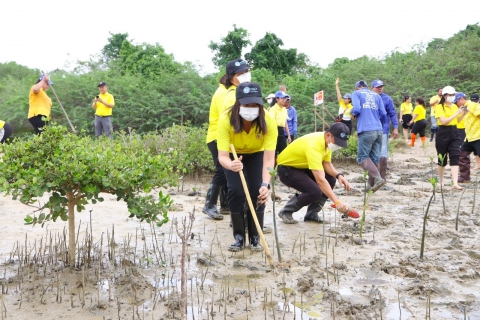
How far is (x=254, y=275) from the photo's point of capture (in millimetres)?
3809

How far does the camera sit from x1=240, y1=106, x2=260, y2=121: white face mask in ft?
13.7

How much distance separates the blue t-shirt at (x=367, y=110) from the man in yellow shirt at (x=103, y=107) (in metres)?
6.20

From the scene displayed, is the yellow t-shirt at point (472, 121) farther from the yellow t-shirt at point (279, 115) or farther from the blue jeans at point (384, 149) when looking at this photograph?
the yellow t-shirt at point (279, 115)

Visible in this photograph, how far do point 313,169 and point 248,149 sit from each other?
943 mm

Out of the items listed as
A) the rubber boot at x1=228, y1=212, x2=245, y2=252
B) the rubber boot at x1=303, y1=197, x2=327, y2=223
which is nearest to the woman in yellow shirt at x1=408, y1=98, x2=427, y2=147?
the rubber boot at x1=303, y1=197, x2=327, y2=223

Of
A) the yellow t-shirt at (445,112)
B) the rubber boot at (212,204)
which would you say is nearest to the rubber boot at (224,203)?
the rubber boot at (212,204)

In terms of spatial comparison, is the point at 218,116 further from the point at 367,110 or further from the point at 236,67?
the point at 367,110

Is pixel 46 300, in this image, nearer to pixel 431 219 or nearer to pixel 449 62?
pixel 431 219

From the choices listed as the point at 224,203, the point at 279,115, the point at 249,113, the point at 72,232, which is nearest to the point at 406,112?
the point at 279,115

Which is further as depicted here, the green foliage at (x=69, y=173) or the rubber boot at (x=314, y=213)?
the rubber boot at (x=314, y=213)

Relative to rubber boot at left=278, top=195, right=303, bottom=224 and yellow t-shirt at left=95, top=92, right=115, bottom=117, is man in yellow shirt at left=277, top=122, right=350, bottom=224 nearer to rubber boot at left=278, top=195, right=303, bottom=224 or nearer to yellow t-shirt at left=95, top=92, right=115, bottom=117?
rubber boot at left=278, top=195, right=303, bottom=224

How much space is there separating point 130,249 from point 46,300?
3.94ft

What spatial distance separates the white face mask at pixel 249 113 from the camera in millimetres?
4189

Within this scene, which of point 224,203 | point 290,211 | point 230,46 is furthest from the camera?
point 230,46
